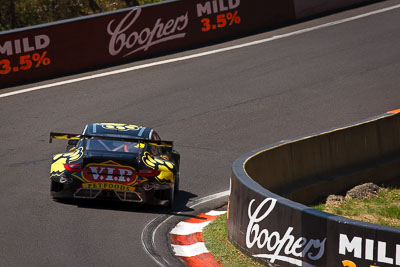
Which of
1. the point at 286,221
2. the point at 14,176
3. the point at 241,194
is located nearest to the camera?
the point at 286,221

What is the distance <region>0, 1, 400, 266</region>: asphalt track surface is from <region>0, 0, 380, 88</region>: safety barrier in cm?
72

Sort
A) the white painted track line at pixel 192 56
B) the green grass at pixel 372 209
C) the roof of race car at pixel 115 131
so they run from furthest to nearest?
the white painted track line at pixel 192 56 → the roof of race car at pixel 115 131 → the green grass at pixel 372 209

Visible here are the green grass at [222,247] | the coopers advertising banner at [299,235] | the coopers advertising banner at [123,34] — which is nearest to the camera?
the coopers advertising banner at [299,235]

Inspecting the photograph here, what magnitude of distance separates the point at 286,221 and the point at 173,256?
1.98 m

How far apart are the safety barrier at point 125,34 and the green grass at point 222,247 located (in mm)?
12000

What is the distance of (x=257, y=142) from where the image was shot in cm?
1877

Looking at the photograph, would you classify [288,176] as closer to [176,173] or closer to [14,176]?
[176,173]

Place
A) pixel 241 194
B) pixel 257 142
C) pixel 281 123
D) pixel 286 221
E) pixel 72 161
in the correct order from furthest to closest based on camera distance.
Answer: pixel 281 123 → pixel 257 142 → pixel 72 161 → pixel 241 194 → pixel 286 221

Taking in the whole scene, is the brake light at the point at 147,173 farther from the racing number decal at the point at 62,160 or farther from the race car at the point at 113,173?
the racing number decal at the point at 62,160

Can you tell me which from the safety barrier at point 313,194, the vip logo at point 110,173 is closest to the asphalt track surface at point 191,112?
the vip logo at point 110,173

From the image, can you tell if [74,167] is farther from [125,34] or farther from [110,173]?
[125,34]

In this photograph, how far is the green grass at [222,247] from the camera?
11.2 meters

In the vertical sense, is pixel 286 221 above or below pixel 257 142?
above

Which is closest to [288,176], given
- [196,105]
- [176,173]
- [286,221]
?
[176,173]
